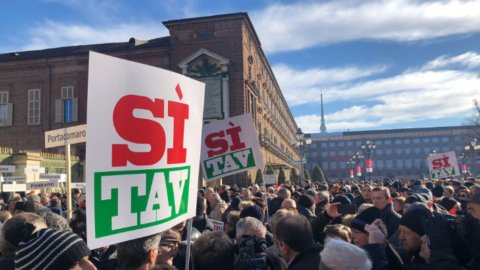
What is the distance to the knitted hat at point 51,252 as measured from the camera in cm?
243

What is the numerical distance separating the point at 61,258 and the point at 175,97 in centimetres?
138

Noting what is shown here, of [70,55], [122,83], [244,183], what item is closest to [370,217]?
[122,83]

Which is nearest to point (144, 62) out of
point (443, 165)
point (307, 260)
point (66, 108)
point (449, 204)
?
point (66, 108)

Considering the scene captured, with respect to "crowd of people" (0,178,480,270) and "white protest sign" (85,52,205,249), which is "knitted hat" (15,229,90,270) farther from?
"white protest sign" (85,52,205,249)

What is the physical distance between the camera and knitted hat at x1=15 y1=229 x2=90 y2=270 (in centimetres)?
243

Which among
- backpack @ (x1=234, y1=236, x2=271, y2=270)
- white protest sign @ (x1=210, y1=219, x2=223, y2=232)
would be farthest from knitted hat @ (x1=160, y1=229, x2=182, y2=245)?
white protest sign @ (x1=210, y1=219, x2=223, y2=232)

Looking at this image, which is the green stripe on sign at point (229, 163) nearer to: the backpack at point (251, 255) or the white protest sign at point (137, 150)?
the backpack at point (251, 255)

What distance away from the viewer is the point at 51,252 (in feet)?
8.06

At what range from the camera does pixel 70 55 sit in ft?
115

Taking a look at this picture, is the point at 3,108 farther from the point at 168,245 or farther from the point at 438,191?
the point at 168,245

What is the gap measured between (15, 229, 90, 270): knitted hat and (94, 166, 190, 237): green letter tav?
0.59 ft

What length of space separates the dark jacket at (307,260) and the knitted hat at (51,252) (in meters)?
1.46

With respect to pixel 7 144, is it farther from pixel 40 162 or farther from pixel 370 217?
pixel 370 217

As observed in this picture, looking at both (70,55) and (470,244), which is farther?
(70,55)
